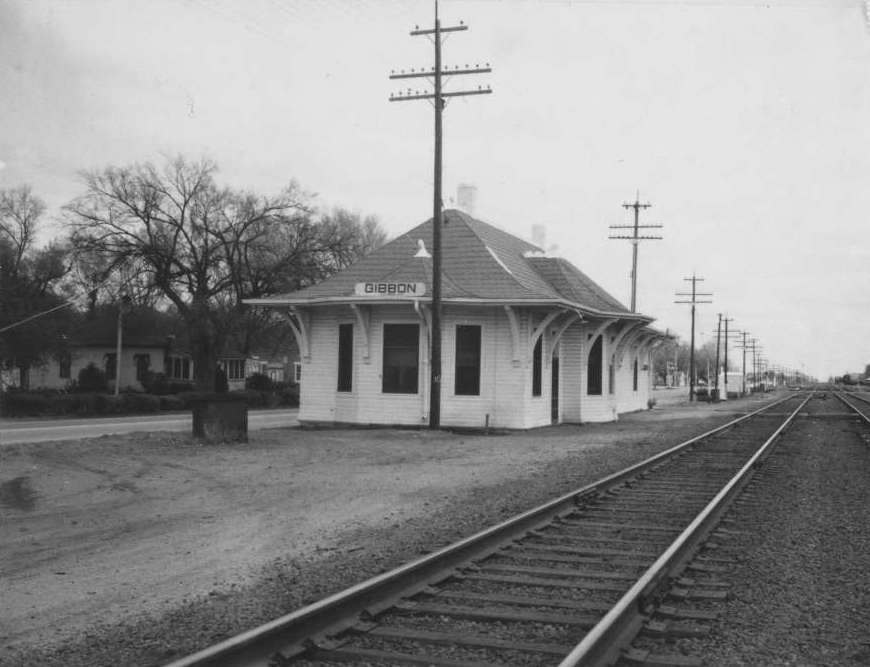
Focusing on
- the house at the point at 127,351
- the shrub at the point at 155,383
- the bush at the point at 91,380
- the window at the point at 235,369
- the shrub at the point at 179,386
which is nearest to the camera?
the bush at the point at 91,380

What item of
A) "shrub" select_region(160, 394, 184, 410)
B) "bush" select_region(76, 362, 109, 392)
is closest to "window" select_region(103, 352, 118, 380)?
"bush" select_region(76, 362, 109, 392)

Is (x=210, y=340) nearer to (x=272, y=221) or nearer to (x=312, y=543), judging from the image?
(x=272, y=221)

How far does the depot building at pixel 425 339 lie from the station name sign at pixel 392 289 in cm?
3

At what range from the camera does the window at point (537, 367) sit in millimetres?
23697

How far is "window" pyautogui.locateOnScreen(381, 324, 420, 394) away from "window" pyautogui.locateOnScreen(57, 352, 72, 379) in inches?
1128

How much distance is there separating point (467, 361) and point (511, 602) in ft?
56.1

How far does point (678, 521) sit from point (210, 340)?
37.5m

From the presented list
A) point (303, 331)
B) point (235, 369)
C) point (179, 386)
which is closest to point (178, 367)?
point (235, 369)

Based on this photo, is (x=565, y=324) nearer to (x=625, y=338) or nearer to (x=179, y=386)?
(x=625, y=338)

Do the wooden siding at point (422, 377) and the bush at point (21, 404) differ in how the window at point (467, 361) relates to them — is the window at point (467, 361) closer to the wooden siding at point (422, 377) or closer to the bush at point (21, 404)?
the wooden siding at point (422, 377)

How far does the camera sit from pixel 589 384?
2788 centimetres

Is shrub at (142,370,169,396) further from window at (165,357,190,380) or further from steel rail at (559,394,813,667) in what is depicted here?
steel rail at (559,394,813,667)

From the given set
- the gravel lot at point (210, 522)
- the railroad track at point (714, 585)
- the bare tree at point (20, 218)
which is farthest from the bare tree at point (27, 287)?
the railroad track at point (714, 585)

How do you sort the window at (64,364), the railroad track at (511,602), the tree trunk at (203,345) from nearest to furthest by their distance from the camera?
1. the railroad track at (511,602)
2. the tree trunk at (203,345)
3. the window at (64,364)
